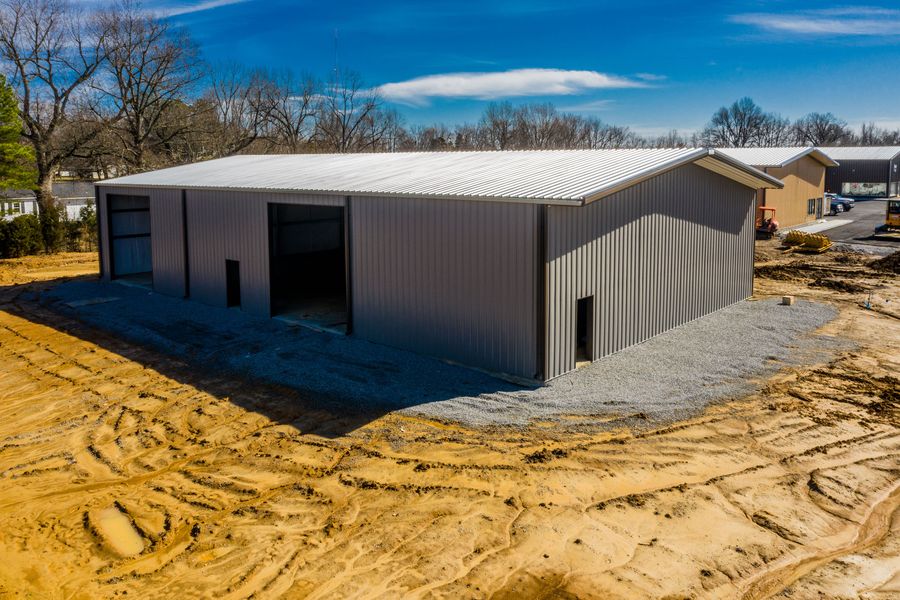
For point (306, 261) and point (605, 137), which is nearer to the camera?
point (306, 261)

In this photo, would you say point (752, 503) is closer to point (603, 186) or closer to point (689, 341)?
point (603, 186)

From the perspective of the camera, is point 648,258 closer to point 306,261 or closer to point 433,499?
point 433,499

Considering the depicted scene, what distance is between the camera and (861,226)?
40.7 m

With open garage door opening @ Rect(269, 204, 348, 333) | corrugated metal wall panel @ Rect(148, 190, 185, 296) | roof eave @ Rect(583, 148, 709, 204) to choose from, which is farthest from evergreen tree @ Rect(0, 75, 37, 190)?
roof eave @ Rect(583, 148, 709, 204)

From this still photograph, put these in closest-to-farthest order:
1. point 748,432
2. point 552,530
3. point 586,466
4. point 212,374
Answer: point 552,530
point 586,466
point 748,432
point 212,374

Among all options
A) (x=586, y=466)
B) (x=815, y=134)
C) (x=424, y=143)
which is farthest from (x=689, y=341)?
(x=815, y=134)

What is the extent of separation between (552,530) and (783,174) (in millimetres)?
35538

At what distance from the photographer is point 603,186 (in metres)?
12.8

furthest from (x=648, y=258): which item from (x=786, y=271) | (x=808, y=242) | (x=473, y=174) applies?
(x=808, y=242)

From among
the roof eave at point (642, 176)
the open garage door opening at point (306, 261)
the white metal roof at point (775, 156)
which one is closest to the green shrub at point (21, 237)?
the open garage door opening at point (306, 261)

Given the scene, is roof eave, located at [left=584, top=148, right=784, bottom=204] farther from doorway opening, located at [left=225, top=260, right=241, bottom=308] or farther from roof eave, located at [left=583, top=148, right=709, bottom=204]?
doorway opening, located at [left=225, top=260, right=241, bottom=308]

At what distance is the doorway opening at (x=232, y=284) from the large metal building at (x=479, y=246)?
0.12 ft

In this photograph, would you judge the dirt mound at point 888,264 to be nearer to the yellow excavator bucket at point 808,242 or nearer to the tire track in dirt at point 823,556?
the yellow excavator bucket at point 808,242

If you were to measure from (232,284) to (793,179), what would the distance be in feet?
106
